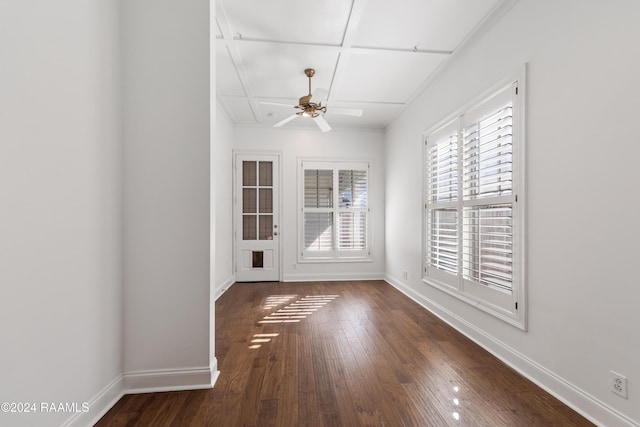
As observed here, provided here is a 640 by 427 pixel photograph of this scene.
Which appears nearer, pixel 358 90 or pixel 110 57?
pixel 110 57

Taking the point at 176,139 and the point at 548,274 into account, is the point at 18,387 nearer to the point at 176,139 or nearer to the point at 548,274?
the point at 176,139

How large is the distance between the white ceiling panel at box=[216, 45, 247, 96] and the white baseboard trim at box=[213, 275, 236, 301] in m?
2.77

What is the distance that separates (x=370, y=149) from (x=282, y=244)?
96.5 inches

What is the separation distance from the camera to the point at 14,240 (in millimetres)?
1101

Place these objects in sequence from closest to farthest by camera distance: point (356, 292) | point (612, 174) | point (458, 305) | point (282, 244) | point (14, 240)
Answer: point (14, 240) < point (612, 174) < point (458, 305) < point (356, 292) < point (282, 244)

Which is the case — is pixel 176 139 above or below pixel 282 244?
above

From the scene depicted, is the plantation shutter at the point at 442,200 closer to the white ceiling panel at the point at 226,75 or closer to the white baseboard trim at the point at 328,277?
the white baseboard trim at the point at 328,277

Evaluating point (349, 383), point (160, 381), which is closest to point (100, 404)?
point (160, 381)

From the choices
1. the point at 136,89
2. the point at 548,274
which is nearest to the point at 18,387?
the point at 136,89

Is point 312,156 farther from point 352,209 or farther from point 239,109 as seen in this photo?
point 239,109

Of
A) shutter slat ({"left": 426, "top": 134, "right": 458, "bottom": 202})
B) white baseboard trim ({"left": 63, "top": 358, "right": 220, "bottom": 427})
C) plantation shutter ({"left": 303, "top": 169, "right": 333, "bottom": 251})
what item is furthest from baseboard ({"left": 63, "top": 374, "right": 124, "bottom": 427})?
plantation shutter ({"left": 303, "top": 169, "right": 333, "bottom": 251})

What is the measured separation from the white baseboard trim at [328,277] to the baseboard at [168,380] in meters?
3.22

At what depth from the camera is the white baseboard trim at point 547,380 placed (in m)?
1.51

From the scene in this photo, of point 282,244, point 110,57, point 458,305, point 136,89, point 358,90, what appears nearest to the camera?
point 110,57
